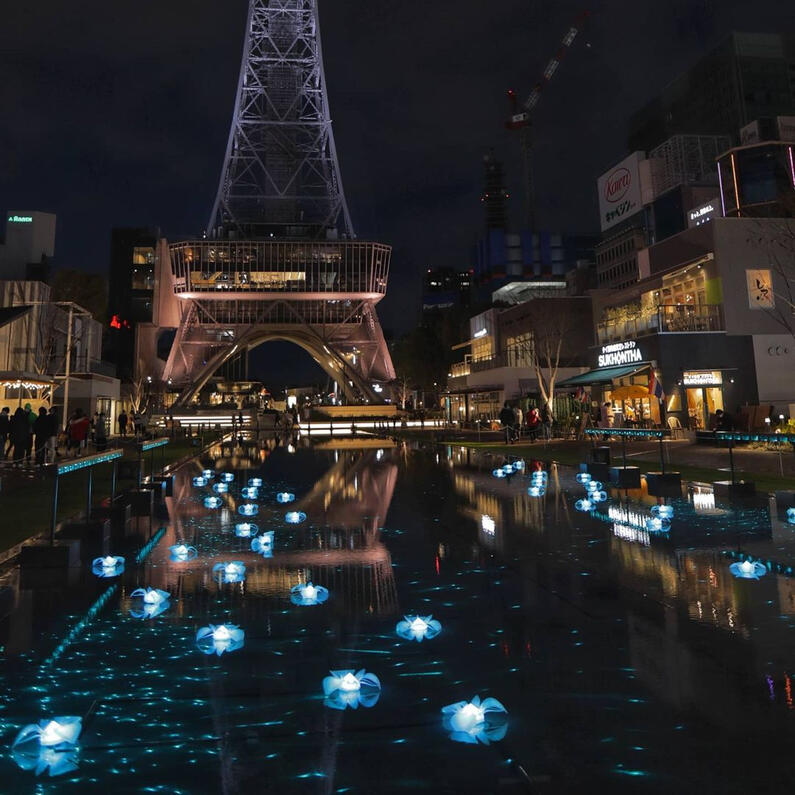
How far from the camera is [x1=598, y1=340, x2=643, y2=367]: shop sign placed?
29.6 m

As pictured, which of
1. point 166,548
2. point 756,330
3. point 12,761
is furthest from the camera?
point 756,330

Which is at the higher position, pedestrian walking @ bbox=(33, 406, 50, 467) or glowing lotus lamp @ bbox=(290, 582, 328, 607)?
pedestrian walking @ bbox=(33, 406, 50, 467)

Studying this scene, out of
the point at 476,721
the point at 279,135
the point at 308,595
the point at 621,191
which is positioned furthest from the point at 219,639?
the point at 279,135

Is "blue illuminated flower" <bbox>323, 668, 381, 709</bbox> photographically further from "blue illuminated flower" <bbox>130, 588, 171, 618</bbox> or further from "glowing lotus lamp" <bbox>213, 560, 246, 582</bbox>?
"glowing lotus lamp" <bbox>213, 560, 246, 582</bbox>

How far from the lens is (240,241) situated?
9612 centimetres

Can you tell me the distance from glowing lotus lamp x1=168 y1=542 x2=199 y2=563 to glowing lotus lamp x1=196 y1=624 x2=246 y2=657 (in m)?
2.57

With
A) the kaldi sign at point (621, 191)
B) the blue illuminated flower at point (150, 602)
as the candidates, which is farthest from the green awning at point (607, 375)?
the kaldi sign at point (621, 191)

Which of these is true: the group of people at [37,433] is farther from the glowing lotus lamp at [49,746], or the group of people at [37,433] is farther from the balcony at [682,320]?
the balcony at [682,320]

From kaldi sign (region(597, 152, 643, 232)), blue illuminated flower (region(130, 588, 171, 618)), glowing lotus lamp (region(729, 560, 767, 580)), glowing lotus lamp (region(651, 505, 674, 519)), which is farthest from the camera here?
kaldi sign (region(597, 152, 643, 232))

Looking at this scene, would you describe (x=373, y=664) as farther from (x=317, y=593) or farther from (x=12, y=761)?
(x=12, y=761)

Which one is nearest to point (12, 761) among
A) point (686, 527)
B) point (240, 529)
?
point (240, 529)

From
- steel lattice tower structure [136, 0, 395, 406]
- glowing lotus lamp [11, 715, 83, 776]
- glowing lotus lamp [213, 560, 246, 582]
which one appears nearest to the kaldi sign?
steel lattice tower structure [136, 0, 395, 406]

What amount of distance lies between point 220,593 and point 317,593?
982 mm

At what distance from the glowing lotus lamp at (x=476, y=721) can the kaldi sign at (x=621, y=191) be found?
74463mm
